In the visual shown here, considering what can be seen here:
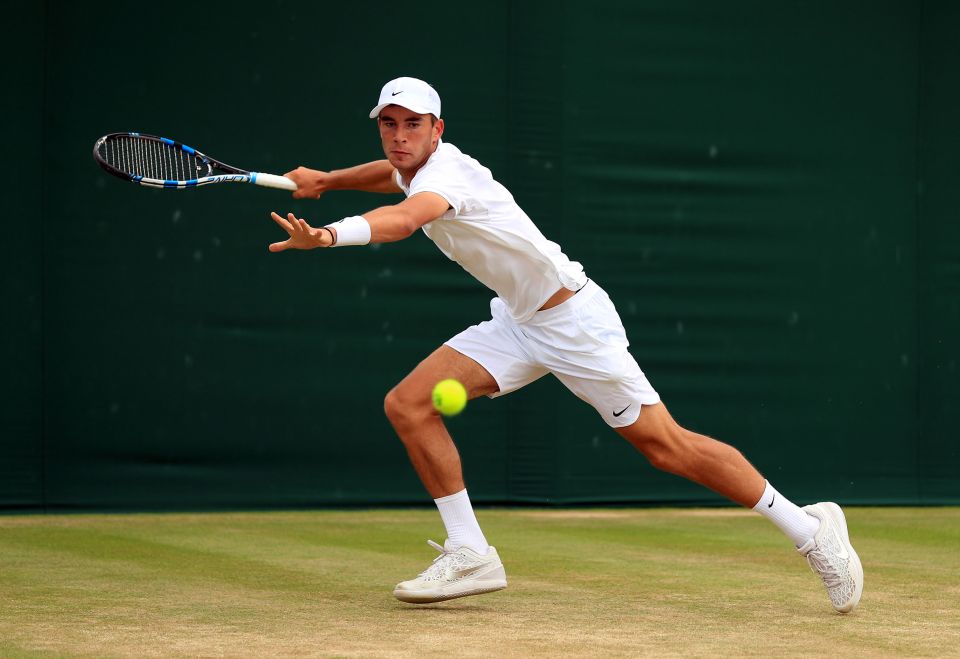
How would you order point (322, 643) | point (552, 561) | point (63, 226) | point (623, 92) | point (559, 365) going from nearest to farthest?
1. point (322, 643)
2. point (559, 365)
3. point (552, 561)
4. point (63, 226)
5. point (623, 92)

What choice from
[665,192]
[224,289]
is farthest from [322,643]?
[665,192]

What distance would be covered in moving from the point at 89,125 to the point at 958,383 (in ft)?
15.7

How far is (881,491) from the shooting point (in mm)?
8125

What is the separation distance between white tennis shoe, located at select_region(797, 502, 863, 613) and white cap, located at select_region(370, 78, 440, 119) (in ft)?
5.38

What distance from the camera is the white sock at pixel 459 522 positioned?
14.7 feet

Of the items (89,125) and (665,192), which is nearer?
(89,125)

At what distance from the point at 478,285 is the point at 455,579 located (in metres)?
3.42

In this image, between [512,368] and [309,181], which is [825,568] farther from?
[309,181]

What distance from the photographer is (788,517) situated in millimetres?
4402

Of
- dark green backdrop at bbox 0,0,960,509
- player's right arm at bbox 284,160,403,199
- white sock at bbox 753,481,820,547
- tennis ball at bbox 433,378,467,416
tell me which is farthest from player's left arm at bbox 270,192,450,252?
dark green backdrop at bbox 0,0,960,509

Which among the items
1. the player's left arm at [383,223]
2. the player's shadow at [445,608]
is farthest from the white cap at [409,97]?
the player's shadow at [445,608]

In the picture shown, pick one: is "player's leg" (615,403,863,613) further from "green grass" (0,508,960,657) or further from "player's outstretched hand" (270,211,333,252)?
"player's outstretched hand" (270,211,333,252)

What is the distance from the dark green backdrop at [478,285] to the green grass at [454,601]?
421 mm

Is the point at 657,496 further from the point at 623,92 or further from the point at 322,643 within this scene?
the point at 322,643
